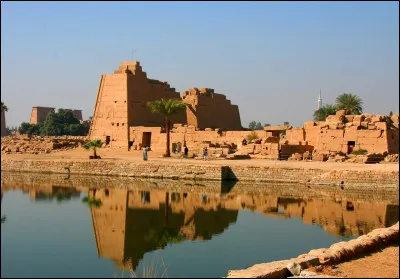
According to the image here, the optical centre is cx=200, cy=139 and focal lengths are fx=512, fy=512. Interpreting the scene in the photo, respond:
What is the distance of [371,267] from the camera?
8000 millimetres

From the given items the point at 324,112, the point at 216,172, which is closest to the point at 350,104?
the point at 324,112

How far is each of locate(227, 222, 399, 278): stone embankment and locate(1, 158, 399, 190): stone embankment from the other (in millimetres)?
10791

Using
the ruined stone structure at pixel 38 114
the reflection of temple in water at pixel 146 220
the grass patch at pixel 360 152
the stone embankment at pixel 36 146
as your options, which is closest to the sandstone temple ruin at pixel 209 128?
the grass patch at pixel 360 152

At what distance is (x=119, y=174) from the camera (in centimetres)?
2631

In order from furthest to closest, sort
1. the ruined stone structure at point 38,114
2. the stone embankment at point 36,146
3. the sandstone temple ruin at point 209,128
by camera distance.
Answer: the ruined stone structure at point 38,114 → the stone embankment at point 36,146 → the sandstone temple ruin at point 209,128

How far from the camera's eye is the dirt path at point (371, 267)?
7.44 meters

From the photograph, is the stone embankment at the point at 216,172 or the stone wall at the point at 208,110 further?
the stone wall at the point at 208,110

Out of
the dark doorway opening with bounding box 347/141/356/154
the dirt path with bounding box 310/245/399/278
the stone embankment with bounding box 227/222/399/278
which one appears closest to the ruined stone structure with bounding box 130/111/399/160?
the dark doorway opening with bounding box 347/141/356/154

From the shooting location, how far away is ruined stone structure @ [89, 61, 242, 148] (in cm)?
3809

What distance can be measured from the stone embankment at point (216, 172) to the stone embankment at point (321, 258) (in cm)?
1079

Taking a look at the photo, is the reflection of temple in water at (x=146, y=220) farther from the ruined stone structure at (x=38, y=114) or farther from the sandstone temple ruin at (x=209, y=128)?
the ruined stone structure at (x=38, y=114)

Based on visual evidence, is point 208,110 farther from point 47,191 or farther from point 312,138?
point 47,191

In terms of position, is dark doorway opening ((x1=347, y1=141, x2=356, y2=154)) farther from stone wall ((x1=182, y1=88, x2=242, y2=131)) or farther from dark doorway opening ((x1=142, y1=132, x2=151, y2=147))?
stone wall ((x1=182, y1=88, x2=242, y2=131))

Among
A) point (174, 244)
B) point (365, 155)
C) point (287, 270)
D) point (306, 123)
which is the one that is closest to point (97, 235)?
point (174, 244)
